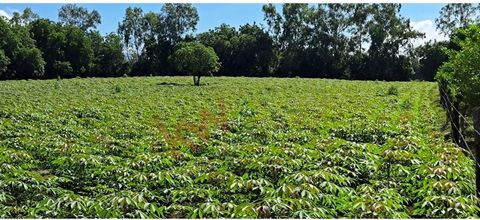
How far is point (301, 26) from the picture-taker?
73.8m

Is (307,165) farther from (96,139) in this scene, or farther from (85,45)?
(85,45)

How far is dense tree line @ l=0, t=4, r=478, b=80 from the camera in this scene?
6281 cm

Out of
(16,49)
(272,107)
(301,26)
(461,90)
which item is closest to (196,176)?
(461,90)

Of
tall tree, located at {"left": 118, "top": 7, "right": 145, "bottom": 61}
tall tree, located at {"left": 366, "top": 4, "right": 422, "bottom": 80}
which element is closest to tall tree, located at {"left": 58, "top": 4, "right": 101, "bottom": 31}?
tall tree, located at {"left": 118, "top": 7, "right": 145, "bottom": 61}

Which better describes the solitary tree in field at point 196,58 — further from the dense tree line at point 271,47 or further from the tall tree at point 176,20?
the tall tree at point 176,20

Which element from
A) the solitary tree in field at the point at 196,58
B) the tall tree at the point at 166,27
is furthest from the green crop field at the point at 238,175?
the tall tree at the point at 166,27

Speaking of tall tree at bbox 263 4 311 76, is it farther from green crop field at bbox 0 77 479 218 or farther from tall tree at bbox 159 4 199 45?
green crop field at bbox 0 77 479 218

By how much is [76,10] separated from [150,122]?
79136mm

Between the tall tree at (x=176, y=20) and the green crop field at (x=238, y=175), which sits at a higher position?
the tall tree at (x=176, y=20)

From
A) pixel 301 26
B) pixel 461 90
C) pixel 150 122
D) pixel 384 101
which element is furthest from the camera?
pixel 301 26

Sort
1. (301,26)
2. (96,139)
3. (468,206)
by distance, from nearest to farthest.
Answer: (468,206), (96,139), (301,26)

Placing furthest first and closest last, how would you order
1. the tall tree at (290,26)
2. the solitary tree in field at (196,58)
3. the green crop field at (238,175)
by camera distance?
the tall tree at (290,26) → the solitary tree in field at (196,58) → the green crop field at (238,175)

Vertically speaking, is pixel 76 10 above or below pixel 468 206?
above

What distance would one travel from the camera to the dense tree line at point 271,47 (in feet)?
206
